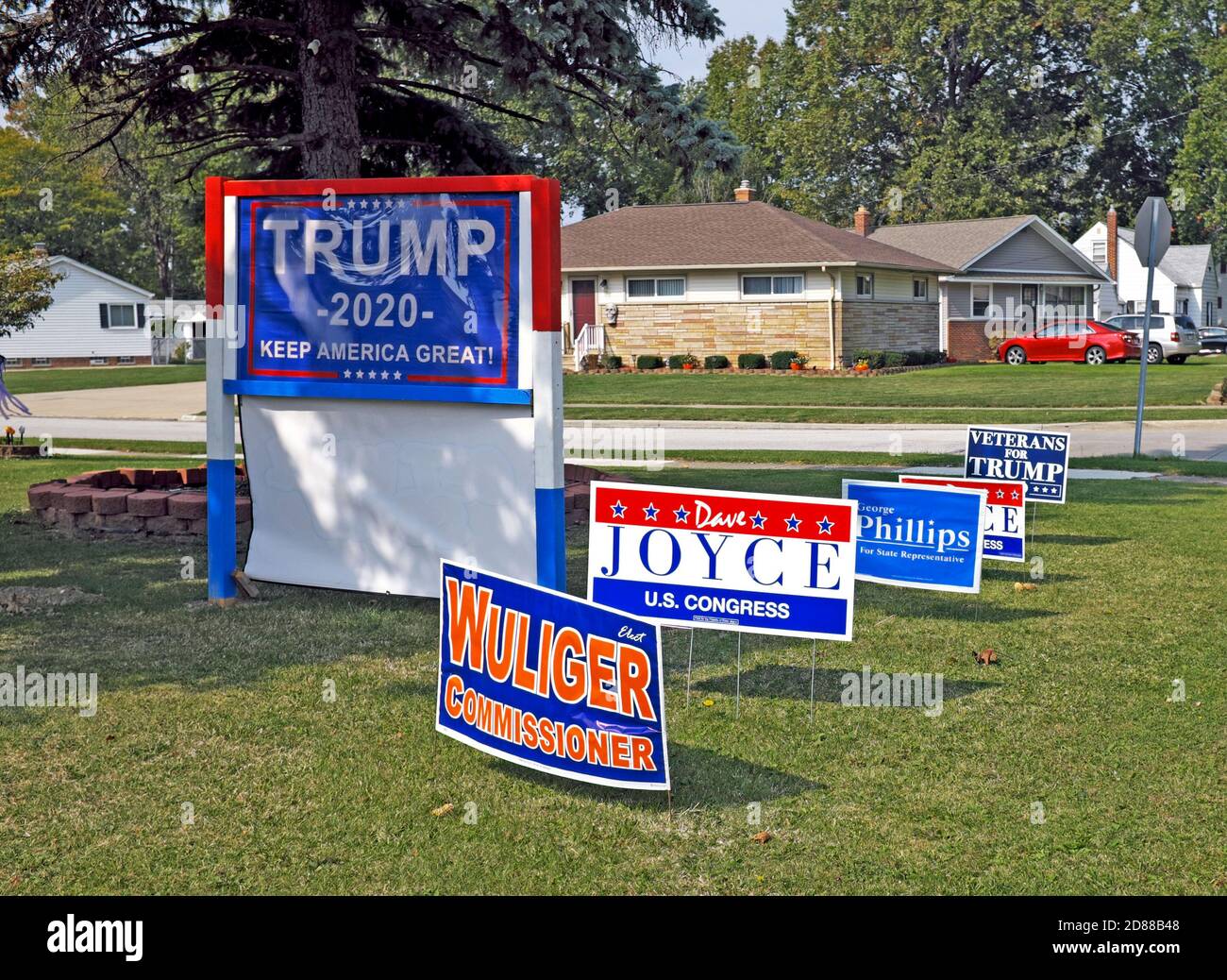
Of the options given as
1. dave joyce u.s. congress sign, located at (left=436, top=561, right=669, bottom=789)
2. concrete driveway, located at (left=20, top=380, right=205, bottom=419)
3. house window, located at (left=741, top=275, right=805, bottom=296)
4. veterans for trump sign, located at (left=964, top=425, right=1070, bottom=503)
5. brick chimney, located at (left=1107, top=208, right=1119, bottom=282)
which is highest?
brick chimney, located at (left=1107, top=208, right=1119, bottom=282)

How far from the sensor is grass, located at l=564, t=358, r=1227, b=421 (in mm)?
26688

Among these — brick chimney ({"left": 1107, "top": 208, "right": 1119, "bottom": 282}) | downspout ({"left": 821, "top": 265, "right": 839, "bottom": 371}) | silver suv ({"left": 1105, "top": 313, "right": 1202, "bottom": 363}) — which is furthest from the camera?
brick chimney ({"left": 1107, "top": 208, "right": 1119, "bottom": 282})

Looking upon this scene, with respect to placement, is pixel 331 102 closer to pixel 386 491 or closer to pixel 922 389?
pixel 386 491

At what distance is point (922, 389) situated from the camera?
3056 centimetres

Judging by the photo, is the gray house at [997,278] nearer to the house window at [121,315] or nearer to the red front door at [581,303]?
the red front door at [581,303]

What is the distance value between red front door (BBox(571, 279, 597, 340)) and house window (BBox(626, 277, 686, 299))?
47.6 inches

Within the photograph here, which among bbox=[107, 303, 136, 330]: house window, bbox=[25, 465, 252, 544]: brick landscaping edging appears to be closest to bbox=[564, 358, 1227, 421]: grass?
bbox=[25, 465, 252, 544]: brick landscaping edging

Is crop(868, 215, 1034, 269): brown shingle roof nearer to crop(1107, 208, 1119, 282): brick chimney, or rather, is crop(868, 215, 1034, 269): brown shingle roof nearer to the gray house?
the gray house

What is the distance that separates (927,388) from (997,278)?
19212 mm

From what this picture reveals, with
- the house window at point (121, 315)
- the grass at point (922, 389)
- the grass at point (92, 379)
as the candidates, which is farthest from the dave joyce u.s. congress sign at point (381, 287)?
the house window at point (121, 315)

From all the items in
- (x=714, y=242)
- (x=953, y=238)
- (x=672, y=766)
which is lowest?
(x=672, y=766)

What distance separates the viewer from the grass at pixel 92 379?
38.7 meters

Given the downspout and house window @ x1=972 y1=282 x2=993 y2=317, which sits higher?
house window @ x1=972 y1=282 x2=993 y2=317

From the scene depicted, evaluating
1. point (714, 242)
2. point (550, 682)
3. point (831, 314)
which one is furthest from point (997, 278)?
point (550, 682)
